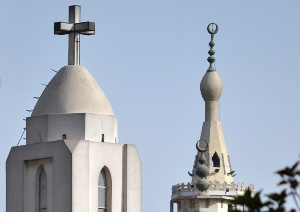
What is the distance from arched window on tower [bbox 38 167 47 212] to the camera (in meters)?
66.4

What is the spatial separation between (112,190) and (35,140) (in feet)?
10.3

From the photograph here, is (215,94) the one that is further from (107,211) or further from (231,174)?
(107,211)

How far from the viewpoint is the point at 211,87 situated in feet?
404

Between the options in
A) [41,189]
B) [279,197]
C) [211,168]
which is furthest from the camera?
[211,168]

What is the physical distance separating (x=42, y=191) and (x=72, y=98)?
3330mm

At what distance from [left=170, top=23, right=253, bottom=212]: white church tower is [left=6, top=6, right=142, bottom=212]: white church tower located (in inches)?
1735

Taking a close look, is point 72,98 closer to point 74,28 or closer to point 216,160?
point 74,28

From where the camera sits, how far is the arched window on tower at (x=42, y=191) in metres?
66.4

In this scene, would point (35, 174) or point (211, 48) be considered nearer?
point (35, 174)

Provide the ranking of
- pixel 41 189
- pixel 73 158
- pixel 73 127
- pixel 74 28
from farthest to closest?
pixel 74 28 → pixel 41 189 → pixel 73 127 → pixel 73 158

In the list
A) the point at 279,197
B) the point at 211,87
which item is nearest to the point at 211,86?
the point at 211,87

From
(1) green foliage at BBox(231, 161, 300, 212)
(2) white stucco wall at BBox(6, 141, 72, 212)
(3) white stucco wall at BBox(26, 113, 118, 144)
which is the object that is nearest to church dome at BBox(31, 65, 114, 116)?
(3) white stucco wall at BBox(26, 113, 118, 144)

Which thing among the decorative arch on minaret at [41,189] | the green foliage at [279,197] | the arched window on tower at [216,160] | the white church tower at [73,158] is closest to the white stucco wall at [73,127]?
the white church tower at [73,158]

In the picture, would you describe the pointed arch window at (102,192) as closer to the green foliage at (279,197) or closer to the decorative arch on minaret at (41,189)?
the decorative arch on minaret at (41,189)
